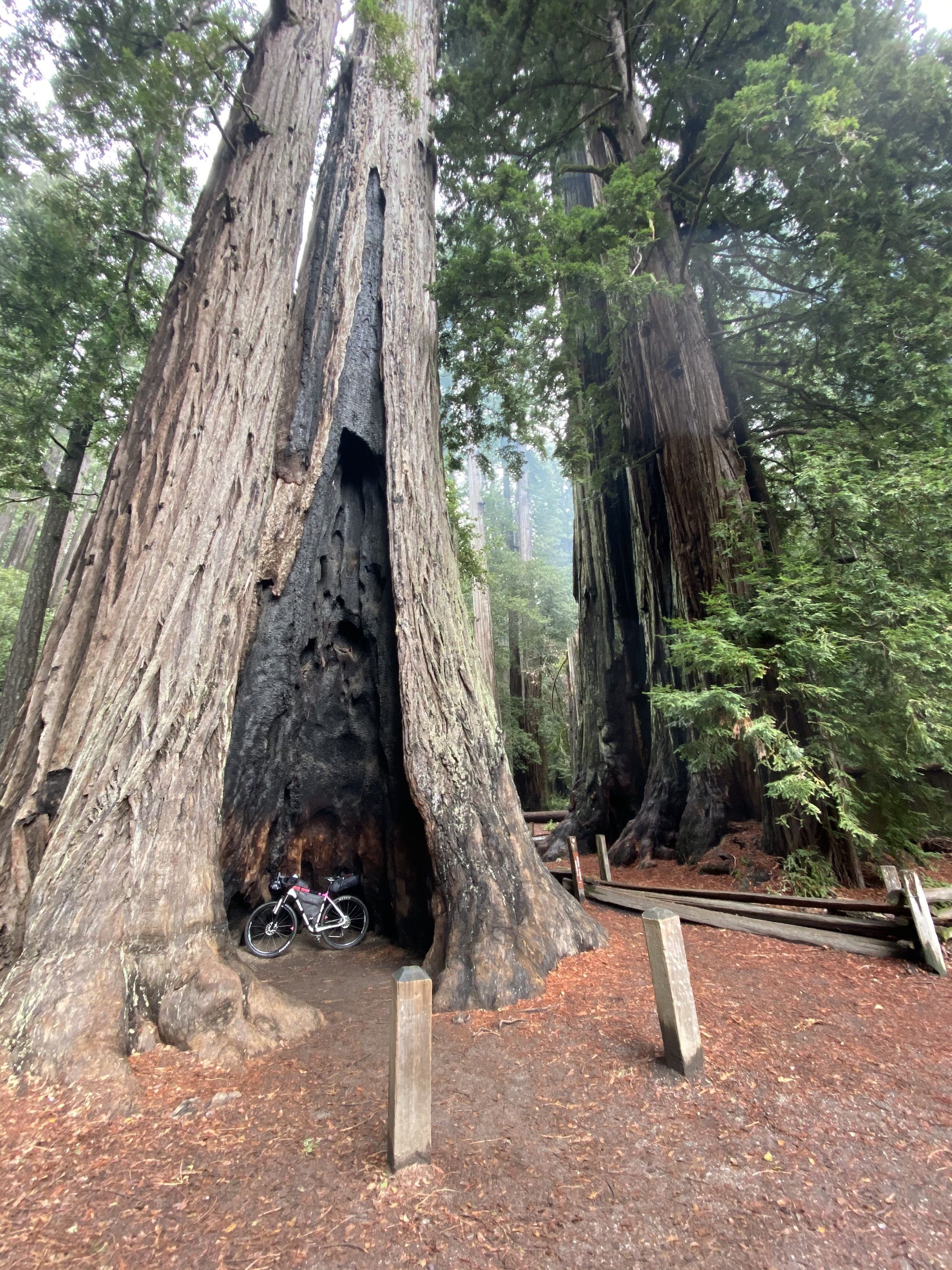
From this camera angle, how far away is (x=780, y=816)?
5.43 metres

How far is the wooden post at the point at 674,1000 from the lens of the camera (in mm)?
2717

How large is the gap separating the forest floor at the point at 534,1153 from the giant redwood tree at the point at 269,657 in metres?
0.45

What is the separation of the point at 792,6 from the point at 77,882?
11311 millimetres

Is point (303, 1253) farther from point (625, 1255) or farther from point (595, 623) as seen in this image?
point (595, 623)

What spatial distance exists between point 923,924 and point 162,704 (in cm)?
531

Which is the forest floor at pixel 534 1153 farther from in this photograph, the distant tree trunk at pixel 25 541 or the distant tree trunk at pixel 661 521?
the distant tree trunk at pixel 25 541

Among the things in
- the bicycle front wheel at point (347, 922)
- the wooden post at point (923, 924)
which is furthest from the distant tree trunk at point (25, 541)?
the wooden post at point (923, 924)

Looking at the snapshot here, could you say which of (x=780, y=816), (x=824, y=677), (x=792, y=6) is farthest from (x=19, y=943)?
(x=792, y=6)

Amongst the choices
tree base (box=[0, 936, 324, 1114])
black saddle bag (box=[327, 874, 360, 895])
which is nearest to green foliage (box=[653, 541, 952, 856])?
black saddle bag (box=[327, 874, 360, 895])

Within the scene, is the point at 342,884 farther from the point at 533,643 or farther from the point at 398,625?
the point at 533,643

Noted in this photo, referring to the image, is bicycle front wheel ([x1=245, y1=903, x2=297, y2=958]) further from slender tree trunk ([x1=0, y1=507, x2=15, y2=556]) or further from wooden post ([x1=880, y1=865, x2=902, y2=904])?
slender tree trunk ([x1=0, y1=507, x2=15, y2=556])

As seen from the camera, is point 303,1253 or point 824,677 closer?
point 303,1253

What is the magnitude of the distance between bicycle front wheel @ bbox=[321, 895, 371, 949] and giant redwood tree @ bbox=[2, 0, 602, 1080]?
209 millimetres

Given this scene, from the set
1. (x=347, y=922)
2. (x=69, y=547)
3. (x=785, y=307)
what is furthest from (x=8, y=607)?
(x=785, y=307)
